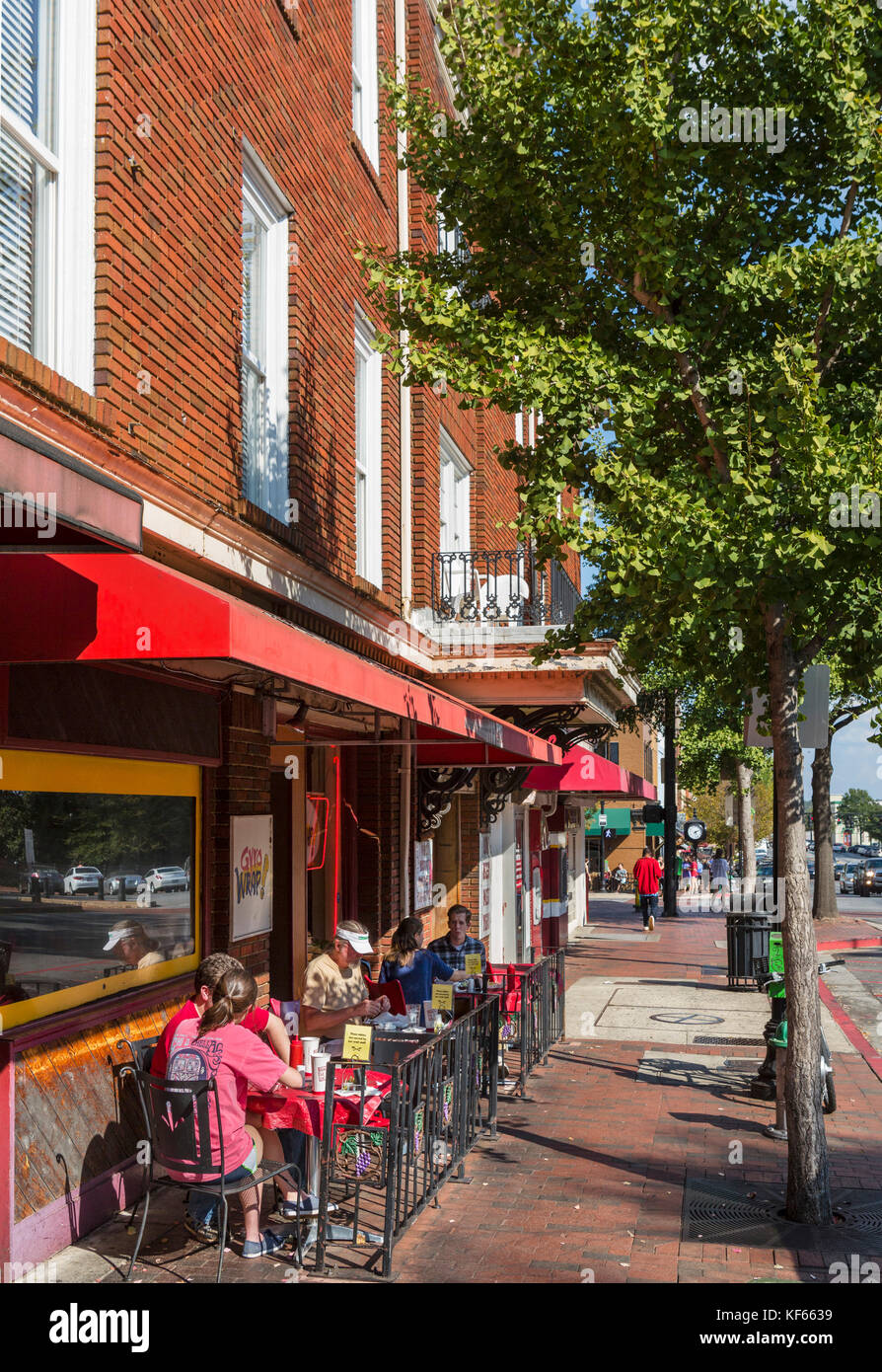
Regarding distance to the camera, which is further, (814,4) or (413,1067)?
(814,4)

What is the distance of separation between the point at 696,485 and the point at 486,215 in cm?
246

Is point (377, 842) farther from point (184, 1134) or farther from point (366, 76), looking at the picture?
point (366, 76)

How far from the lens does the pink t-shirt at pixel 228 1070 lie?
18.6ft

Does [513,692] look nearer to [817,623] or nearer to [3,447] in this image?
[817,623]

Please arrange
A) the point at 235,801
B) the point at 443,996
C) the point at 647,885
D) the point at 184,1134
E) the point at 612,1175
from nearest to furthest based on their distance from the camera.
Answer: the point at 184,1134 < the point at 612,1175 < the point at 443,996 < the point at 235,801 < the point at 647,885

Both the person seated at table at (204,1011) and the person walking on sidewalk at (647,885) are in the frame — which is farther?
the person walking on sidewalk at (647,885)

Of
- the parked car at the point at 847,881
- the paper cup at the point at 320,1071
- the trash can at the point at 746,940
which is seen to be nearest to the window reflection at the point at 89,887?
the paper cup at the point at 320,1071

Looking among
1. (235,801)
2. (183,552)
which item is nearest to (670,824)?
(235,801)

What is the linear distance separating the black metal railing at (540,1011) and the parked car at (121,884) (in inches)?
170

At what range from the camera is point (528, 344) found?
24.6ft

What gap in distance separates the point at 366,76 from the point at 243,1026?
10.4 m

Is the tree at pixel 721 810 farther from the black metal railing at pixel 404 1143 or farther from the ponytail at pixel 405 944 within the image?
the black metal railing at pixel 404 1143

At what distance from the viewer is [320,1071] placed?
654 cm
